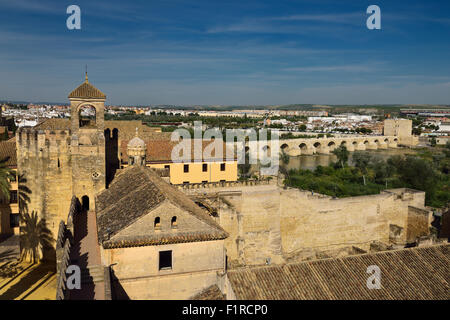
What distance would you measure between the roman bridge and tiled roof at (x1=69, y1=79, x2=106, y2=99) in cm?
4444

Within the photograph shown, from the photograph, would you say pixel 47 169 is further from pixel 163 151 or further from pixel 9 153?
pixel 163 151

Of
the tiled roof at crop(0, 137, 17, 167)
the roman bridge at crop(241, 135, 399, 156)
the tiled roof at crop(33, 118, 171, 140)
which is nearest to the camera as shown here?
the tiled roof at crop(0, 137, 17, 167)

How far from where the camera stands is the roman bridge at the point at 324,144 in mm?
71363

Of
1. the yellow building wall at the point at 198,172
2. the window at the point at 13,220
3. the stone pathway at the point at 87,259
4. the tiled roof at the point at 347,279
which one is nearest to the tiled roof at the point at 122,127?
the yellow building wall at the point at 198,172

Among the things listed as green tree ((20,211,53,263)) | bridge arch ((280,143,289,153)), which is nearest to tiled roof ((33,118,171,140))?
green tree ((20,211,53,263))

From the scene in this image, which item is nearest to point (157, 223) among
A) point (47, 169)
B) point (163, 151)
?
point (47, 169)

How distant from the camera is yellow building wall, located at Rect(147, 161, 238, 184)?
25344mm

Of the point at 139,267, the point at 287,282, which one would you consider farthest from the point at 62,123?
the point at 287,282

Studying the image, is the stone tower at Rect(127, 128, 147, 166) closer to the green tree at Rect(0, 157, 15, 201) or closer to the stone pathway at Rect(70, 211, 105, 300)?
the stone pathway at Rect(70, 211, 105, 300)

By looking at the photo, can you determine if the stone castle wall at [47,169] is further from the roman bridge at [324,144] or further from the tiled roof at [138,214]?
the roman bridge at [324,144]

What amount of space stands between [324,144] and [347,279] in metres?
70.9
